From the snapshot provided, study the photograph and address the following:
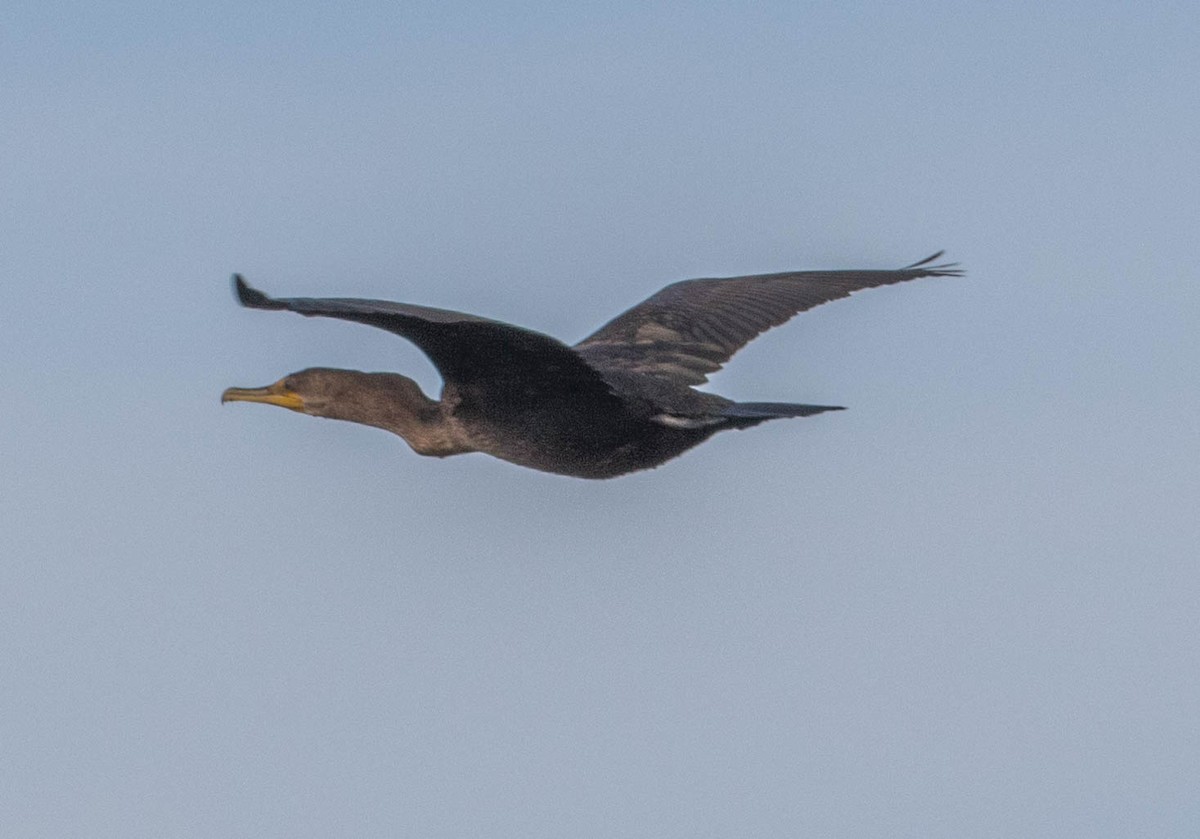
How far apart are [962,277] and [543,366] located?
13.5 feet

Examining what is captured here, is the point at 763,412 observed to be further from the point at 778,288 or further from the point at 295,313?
the point at 778,288

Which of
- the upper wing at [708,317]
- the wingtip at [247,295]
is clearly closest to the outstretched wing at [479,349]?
the wingtip at [247,295]

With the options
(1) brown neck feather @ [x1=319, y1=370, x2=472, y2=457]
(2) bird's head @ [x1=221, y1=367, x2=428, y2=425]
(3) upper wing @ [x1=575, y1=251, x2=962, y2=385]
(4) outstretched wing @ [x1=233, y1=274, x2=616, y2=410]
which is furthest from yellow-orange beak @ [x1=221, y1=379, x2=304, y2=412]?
(3) upper wing @ [x1=575, y1=251, x2=962, y2=385]

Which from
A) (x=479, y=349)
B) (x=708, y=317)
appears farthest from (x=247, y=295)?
(x=708, y=317)

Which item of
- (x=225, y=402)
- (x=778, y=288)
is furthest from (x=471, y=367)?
(x=778, y=288)

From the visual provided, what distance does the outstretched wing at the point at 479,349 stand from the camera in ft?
28.4

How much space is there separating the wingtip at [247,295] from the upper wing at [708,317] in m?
3.31

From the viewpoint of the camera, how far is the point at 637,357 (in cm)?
1227

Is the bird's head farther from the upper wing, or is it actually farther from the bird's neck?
the upper wing

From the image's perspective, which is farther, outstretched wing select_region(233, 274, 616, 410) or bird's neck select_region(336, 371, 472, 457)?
bird's neck select_region(336, 371, 472, 457)

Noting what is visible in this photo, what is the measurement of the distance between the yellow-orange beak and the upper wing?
179 centimetres

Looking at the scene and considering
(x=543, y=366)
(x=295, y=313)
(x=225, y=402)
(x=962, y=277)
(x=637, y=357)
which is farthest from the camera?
(x=962, y=277)

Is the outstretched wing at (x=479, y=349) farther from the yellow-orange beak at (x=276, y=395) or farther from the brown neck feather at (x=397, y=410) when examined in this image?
the yellow-orange beak at (x=276, y=395)

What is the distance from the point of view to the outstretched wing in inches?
340
